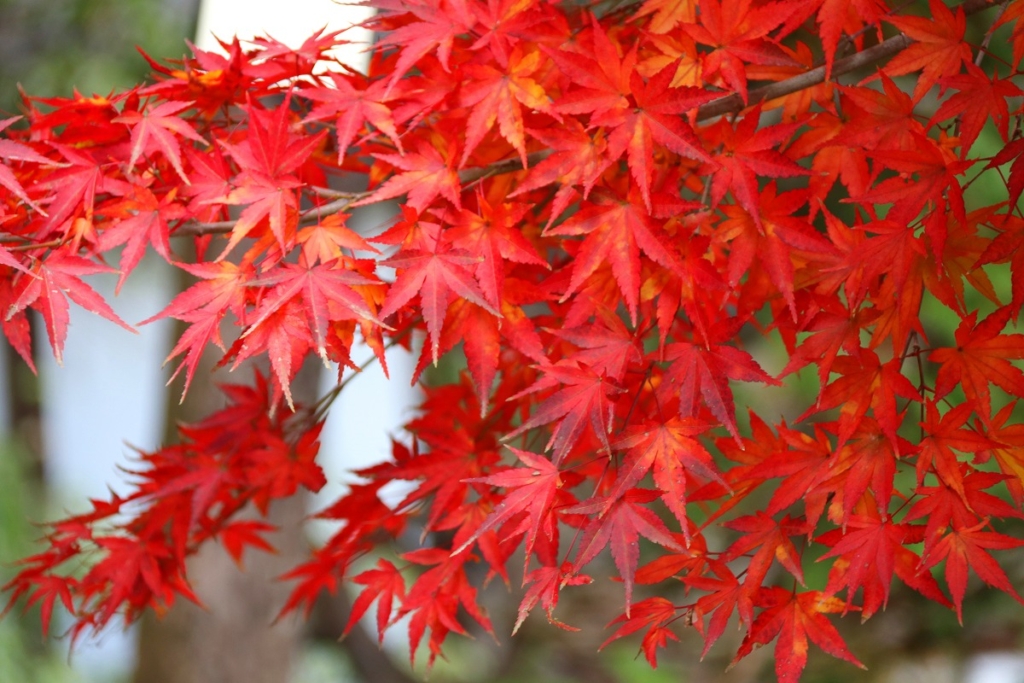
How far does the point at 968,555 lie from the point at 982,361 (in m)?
0.17

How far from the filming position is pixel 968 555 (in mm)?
791

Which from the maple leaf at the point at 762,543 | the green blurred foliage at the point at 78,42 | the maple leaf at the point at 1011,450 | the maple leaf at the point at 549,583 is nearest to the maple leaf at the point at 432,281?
the maple leaf at the point at 549,583

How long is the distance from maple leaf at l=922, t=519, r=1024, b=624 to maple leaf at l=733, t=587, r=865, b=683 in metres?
0.10

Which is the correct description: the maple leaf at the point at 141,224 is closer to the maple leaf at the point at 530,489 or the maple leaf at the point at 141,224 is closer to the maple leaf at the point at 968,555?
the maple leaf at the point at 530,489

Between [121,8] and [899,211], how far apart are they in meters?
3.06

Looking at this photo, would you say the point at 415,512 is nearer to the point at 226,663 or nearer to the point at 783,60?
the point at 783,60

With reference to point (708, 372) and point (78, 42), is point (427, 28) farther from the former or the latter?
point (78, 42)

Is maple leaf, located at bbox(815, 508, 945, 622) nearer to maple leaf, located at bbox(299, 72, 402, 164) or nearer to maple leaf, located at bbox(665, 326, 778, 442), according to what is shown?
maple leaf, located at bbox(665, 326, 778, 442)

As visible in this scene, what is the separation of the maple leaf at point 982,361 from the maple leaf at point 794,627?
0.75ft

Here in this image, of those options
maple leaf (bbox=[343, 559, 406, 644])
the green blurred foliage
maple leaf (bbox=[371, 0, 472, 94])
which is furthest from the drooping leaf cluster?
the green blurred foliage

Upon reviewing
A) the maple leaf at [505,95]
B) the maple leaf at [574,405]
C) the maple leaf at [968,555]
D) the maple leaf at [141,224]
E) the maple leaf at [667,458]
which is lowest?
the maple leaf at [968,555]

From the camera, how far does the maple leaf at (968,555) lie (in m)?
0.76

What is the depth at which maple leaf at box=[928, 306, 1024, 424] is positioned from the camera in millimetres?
740

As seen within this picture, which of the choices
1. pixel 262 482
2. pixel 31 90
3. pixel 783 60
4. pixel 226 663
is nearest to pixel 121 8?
pixel 31 90
